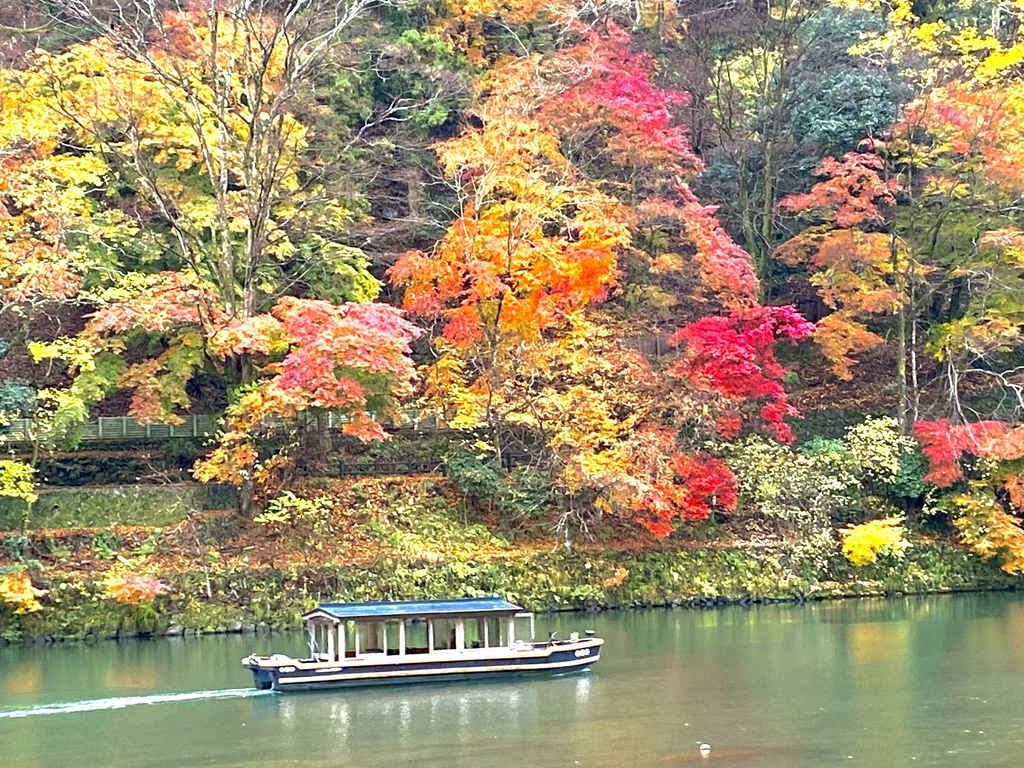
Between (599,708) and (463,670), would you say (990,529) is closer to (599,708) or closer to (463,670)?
(463,670)

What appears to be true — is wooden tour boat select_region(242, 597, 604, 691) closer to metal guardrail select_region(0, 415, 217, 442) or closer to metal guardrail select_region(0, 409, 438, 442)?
metal guardrail select_region(0, 409, 438, 442)

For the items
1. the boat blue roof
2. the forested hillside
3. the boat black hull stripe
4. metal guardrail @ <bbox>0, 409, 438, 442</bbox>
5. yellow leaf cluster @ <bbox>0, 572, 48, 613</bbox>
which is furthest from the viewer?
metal guardrail @ <bbox>0, 409, 438, 442</bbox>

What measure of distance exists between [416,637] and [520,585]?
315 inches

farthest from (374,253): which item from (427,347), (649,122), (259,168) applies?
(649,122)

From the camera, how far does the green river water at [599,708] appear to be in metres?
17.8

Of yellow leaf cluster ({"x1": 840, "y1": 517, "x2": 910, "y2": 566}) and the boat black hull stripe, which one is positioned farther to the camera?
yellow leaf cluster ({"x1": 840, "y1": 517, "x2": 910, "y2": 566})

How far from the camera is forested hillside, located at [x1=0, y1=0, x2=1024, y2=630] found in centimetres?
3278

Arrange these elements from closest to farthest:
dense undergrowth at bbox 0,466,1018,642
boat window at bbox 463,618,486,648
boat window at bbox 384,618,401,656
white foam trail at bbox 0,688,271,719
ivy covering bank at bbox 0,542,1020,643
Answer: white foam trail at bbox 0,688,271,719
boat window at bbox 384,618,401,656
boat window at bbox 463,618,486,648
ivy covering bank at bbox 0,542,1020,643
dense undergrowth at bbox 0,466,1018,642

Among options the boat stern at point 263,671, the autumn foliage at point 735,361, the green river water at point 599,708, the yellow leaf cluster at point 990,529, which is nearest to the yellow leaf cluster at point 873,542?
the yellow leaf cluster at point 990,529

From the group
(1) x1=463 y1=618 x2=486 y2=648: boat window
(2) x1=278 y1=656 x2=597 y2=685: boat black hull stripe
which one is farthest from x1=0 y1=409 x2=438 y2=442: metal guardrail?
(2) x1=278 y1=656 x2=597 y2=685: boat black hull stripe

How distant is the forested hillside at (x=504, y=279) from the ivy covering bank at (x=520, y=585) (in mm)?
608

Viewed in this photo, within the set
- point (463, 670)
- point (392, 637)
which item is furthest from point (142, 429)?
point (463, 670)

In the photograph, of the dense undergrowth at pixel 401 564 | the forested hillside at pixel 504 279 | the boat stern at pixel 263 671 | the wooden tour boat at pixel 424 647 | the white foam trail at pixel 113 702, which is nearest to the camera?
the white foam trail at pixel 113 702

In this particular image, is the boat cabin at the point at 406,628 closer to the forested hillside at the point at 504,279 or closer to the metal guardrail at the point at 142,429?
the forested hillside at the point at 504,279
